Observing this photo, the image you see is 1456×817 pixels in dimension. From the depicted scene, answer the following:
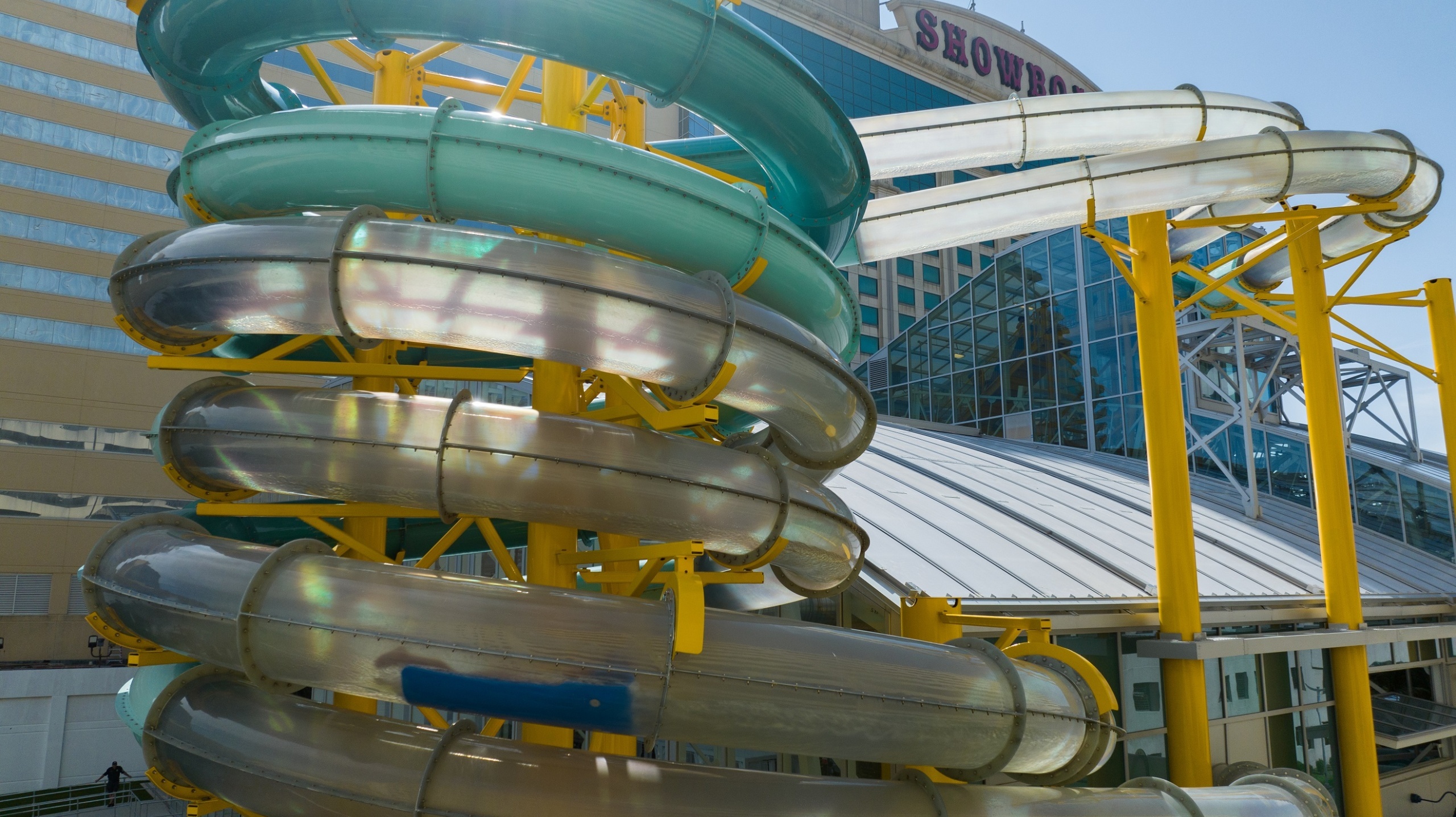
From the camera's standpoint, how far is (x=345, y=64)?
31781 mm

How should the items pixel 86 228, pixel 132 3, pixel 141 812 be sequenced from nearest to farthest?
1. pixel 132 3
2. pixel 141 812
3. pixel 86 228

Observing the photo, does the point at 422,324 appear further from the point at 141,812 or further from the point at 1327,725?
the point at 141,812

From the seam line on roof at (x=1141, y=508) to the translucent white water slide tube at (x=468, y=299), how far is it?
825cm

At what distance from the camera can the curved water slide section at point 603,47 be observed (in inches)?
178

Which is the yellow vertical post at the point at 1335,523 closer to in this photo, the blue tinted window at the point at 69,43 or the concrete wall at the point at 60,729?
Result: the concrete wall at the point at 60,729

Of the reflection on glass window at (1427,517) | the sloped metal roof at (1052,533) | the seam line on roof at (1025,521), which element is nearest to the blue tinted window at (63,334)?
the sloped metal roof at (1052,533)

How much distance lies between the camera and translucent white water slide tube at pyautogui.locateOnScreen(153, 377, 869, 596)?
177 inches

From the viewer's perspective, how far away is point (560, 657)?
13.5 ft

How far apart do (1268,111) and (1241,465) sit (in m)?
9.06

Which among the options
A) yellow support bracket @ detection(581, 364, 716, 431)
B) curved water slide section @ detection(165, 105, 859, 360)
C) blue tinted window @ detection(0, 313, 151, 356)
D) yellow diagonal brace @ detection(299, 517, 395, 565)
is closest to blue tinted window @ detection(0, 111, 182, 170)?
blue tinted window @ detection(0, 313, 151, 356)

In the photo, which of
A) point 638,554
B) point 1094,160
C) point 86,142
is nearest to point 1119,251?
point 1094,160

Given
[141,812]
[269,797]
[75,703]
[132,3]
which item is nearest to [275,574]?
[269,797]

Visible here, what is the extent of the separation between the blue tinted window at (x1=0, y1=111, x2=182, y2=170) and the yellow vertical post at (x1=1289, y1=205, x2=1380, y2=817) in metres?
28.0

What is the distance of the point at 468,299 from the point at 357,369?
5.33ft
